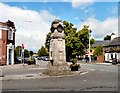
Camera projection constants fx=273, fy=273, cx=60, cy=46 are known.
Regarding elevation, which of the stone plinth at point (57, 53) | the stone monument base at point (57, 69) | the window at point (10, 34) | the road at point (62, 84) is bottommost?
the road at point (62, 84)

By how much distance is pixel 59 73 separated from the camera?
22.8 m

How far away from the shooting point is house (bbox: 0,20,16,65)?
42719mm

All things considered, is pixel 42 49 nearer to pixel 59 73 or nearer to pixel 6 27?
pixel 6 27

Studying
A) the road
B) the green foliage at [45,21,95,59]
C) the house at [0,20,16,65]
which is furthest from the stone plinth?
the green foliage at [45,21,95,59]

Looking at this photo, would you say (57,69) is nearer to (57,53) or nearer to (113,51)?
(57,53)

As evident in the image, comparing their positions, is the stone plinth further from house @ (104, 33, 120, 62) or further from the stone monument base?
house @ (104, 33, 120, 62)

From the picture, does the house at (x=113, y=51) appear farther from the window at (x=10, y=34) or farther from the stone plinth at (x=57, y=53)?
the stone plinth at (x=57, y=53)

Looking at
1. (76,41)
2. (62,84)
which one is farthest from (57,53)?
(76,41)

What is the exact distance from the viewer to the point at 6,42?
144 ft

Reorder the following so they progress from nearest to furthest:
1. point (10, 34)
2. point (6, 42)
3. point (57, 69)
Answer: point (57, 69), point (6, 42), point (10, 34)

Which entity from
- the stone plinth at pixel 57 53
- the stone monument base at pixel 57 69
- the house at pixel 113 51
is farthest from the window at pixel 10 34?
the house at pixel 113 51

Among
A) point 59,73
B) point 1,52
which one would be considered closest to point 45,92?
point 59,73

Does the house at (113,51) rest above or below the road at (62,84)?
above

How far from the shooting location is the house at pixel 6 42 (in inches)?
1682
